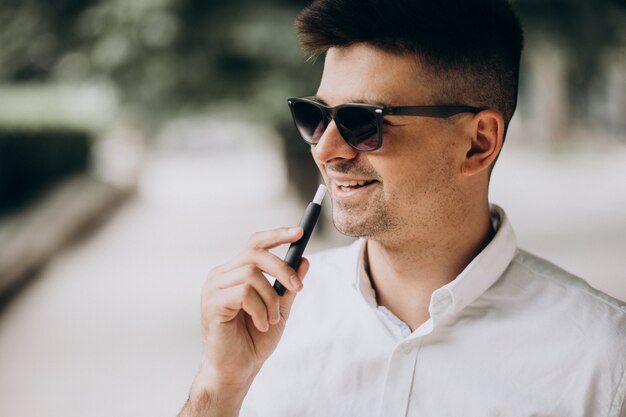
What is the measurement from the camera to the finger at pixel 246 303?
172cm

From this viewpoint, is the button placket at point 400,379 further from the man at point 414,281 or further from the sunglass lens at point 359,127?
the sunglass lens at point 359,127

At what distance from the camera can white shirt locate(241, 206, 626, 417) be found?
5.82 feet

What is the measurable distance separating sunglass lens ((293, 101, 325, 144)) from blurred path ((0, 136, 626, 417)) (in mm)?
3622

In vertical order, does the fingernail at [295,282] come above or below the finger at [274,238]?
below

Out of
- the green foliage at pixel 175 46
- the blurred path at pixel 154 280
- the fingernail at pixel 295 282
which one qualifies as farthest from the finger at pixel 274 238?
the green foliage at pixel 175 46

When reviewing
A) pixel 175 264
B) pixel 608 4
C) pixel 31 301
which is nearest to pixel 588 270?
pixel 608 4

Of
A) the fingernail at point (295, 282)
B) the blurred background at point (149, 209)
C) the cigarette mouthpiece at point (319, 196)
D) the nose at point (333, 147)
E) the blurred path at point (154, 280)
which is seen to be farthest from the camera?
the blurred background at point (149, 209)

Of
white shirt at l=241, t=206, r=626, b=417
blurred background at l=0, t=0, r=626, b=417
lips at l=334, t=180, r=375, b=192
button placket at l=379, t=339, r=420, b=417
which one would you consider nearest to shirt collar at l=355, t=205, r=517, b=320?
white shirt at l=241, t=206, r=626, b=417

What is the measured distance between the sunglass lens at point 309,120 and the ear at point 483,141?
17.1 inches

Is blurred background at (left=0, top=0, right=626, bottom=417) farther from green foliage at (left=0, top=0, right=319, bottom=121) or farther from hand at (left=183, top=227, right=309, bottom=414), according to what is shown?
hand at (left=183, top=227, right=309, bottom=414)

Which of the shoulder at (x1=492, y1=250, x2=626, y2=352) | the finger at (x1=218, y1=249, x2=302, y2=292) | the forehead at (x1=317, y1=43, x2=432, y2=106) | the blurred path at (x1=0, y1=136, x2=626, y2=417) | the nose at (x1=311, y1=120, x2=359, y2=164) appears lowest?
the blurred path at (x1=0, y1=136, x2=626, y2=417)

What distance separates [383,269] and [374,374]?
1.08 feet

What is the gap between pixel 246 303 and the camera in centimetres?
171

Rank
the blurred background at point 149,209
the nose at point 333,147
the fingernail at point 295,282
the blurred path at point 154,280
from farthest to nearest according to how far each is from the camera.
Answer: the blurred background at point 149,209
the blurred path at point 154,280
the nose at point 333,147
the fingernail at point 295,282
